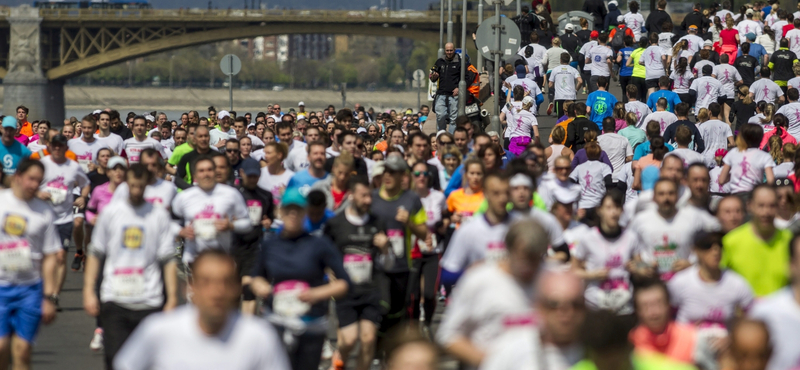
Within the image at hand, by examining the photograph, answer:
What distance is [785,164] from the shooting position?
12.6 m

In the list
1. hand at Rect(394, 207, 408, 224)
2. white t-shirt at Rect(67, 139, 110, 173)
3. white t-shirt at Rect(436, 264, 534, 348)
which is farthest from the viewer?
white t-shirt at Rect(67, 139, 110, 173)

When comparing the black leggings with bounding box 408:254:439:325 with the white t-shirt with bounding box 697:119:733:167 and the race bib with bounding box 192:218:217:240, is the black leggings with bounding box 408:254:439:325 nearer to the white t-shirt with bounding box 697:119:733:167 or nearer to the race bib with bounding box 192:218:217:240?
the race bib with bounding box 192:218:217:240

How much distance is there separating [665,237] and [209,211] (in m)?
3.14

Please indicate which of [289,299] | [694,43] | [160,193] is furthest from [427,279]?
[694,43]

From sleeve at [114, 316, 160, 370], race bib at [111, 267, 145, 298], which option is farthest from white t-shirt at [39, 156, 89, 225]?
sleeve at [114, 316, 160, 370]

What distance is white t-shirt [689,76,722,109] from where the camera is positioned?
1970cm

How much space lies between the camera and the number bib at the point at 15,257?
7.80 metres

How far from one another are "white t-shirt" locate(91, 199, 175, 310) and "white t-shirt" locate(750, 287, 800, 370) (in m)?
3.73

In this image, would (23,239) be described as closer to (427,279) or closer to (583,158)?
(427,279)

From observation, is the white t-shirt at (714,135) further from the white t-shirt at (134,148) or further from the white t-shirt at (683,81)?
the white t-shirt at (134,148)

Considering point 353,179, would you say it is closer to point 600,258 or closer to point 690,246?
point 600,258

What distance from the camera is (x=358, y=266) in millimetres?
8023

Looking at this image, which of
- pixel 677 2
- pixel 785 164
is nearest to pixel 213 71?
pixel 677 2

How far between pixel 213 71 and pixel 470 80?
173814mm
